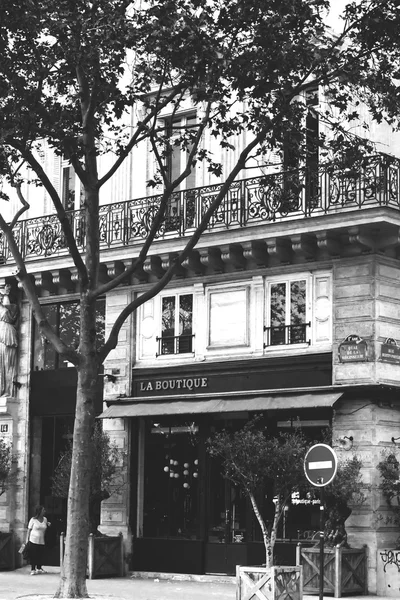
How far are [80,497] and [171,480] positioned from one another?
7.95 m

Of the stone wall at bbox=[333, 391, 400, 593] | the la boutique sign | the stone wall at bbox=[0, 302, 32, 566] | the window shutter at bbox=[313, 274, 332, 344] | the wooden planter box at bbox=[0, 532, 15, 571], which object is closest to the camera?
the stone wall at bbox=[333, 391, 400, 593]

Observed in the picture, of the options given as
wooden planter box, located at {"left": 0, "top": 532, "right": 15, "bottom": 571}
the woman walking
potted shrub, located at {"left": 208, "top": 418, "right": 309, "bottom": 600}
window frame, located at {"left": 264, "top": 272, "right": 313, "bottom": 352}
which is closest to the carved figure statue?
wooden planter box, located at {"left": 0, "top": 532, "right": 15, "bottom": 571}

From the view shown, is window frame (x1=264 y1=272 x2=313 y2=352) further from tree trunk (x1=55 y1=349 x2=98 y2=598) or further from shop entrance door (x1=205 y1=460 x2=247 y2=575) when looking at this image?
tree trunk (x1=55 y1=349 x2=98 y2=598)

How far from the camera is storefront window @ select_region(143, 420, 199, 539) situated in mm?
27234

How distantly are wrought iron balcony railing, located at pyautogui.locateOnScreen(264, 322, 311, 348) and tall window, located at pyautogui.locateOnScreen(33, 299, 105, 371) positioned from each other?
5.35 meters

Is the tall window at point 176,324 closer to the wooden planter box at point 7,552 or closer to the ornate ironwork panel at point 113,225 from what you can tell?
the ornate ironwork panel at point 113,225

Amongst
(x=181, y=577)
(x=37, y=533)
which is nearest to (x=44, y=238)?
(x=37, y=533)

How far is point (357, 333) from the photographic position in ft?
80.7

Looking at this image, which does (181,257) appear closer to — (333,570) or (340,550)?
(340,550)

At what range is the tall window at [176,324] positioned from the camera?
27781 millimetres

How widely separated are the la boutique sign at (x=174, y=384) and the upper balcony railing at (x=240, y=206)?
3.21m

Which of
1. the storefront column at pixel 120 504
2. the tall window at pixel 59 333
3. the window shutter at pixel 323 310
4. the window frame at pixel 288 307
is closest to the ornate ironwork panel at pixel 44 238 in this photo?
the tall window at pixel 59 333

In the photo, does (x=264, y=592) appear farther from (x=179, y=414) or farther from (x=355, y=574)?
(x=179, y=414)

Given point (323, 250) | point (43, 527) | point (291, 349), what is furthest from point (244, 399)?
point (43, 527)
